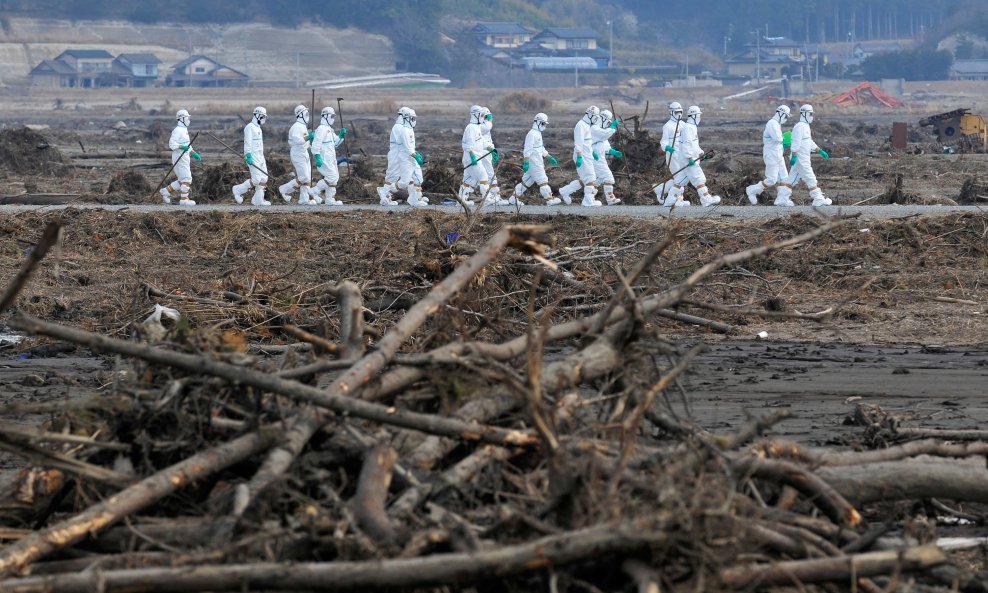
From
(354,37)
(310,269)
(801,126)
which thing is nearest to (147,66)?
(354,37)

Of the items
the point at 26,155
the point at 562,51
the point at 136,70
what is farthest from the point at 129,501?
the point at 562,51

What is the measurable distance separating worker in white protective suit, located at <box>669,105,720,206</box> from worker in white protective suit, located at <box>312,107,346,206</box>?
A: 645 centimetres

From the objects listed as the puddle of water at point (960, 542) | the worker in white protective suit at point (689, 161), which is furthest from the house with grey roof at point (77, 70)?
the puddle of water at point (960, 542)

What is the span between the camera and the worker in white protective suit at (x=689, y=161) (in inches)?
1008

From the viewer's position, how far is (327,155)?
26.8 m

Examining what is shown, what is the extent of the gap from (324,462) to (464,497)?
1.89ft

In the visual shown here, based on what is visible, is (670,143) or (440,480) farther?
(670,143)

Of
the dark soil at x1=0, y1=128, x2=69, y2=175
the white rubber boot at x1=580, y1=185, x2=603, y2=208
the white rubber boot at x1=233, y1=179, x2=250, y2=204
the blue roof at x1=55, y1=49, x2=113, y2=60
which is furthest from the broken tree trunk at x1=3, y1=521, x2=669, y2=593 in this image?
the blue roof at x1=55, y1=49, x2=113, y2=60

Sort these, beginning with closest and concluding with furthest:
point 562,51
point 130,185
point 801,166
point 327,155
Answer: point 801,166
point 327,155
point 130,185
point 562,51

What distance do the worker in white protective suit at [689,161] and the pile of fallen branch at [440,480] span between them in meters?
19.6

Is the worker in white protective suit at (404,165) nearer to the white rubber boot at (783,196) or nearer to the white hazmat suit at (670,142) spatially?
the white hazmat suit at (670,142)

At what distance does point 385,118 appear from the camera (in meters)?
73.7

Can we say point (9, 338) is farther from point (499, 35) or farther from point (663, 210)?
point (499, 35)

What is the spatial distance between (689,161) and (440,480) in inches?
842
